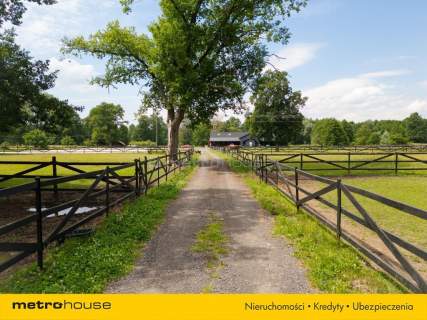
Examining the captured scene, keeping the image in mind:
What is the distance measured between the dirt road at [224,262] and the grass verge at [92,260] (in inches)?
11.8

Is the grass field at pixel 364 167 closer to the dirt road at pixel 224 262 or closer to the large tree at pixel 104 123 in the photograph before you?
the dirt road at pixel 224 262

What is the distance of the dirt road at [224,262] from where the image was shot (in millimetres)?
4637

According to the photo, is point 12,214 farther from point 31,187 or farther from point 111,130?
point 111,130

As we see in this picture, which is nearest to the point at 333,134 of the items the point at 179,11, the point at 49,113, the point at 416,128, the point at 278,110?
the point at 278,110

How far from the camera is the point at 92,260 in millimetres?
5570

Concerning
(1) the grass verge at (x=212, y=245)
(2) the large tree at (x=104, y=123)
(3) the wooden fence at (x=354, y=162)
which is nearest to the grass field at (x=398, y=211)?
(3) the wooden fence at (x=354, y=162)

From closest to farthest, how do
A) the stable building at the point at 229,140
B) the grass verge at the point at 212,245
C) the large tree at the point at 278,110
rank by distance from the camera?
the grass verge at the point at 212,245 → the large tree at the point at 278,110 → the stable building at the point at 229,140

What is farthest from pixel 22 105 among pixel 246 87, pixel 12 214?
pixel 246 87

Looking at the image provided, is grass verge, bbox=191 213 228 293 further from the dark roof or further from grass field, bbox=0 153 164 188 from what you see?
the dark roof

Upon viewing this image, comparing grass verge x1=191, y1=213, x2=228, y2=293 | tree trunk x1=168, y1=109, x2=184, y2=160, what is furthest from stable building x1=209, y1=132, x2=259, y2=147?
grass verge x1=191, y1=213, x2=228, y2=293

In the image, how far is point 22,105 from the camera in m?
12.1

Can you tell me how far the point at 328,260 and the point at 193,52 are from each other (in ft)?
68.9

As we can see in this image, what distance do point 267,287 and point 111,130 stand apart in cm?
9908

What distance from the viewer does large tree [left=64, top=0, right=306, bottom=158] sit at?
2175 cm
